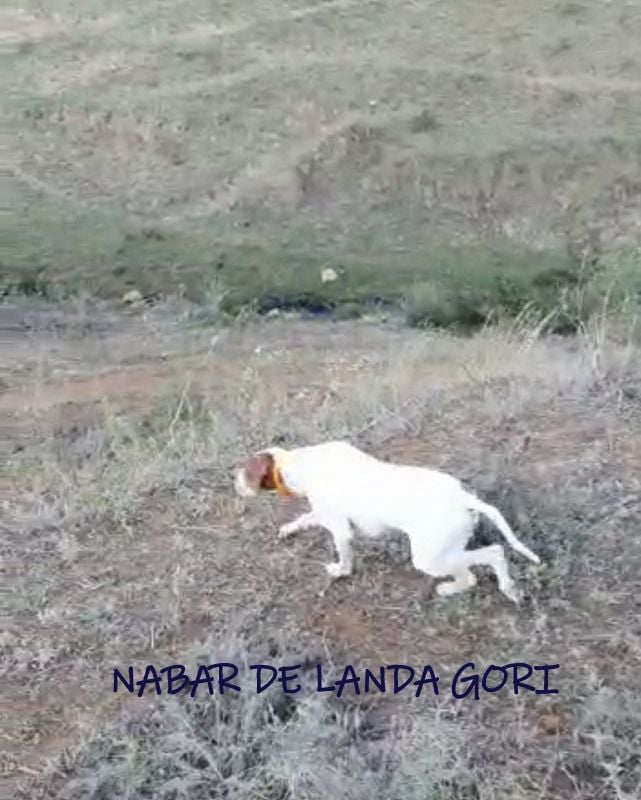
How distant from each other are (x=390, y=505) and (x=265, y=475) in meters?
0.48

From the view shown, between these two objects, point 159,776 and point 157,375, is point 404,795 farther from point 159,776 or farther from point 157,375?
point 157,375

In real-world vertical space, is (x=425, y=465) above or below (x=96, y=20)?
above

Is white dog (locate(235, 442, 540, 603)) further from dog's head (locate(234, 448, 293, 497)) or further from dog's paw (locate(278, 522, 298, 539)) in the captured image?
dog's paw (locate(278, 522, 298, 539))

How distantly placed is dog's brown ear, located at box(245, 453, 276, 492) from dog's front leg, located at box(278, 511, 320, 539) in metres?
0.27

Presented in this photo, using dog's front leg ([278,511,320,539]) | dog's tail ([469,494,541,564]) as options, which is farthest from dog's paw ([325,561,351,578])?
dog's tail ([469,494,541,564])

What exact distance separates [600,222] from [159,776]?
41.4 feet

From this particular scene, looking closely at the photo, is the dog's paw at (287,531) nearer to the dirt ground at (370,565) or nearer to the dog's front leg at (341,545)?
the dirt ground at (370,565)

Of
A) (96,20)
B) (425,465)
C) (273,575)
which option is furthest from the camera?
(96,20)

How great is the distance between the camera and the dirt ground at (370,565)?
4.01 metres

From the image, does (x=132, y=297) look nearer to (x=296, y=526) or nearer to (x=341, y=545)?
(x=296, y=526)

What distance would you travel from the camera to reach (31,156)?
16594 mm

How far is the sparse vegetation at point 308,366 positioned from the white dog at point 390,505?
15 cm

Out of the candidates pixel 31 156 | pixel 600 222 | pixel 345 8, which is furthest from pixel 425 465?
pixel 345 8

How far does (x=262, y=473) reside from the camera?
4574mm
